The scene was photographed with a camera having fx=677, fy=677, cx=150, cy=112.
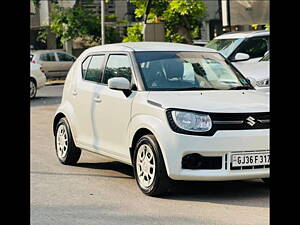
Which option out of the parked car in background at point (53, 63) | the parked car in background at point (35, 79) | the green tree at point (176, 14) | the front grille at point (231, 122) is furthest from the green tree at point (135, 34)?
the front grille at point (231, 122)

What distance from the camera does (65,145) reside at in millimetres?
8742

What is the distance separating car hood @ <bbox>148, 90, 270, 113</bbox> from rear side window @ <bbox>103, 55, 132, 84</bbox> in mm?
704

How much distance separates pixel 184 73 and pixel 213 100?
79 centimetres

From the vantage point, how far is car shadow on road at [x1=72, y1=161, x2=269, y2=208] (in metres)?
6.60

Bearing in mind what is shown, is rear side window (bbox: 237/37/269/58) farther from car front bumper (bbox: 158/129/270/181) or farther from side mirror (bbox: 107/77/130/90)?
car front bumper (bbox: 158/129/270/181)

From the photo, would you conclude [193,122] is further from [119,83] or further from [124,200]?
[119,83]

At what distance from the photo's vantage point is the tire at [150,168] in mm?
6480

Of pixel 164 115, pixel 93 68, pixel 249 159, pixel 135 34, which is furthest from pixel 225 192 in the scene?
pixel 135 34

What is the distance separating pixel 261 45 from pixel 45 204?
971 cm

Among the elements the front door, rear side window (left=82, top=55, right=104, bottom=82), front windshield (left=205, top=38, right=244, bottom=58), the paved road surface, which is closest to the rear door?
rear side window (left=82, top=55, right=104, bottom=82)

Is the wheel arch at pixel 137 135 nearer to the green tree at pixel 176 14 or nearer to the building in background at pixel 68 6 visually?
the green tree at pixel 176 14
